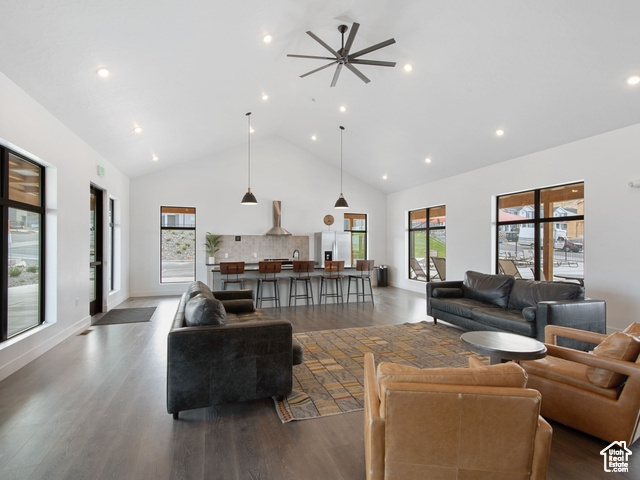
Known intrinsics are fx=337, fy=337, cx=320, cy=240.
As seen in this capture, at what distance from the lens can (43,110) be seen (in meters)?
4.04

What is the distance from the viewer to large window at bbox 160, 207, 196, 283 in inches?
349

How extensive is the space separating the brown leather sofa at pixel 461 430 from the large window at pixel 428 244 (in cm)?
747

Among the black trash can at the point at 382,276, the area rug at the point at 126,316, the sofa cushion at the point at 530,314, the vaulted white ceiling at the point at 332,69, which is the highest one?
the vaulted white ceiling at the point at 332,69

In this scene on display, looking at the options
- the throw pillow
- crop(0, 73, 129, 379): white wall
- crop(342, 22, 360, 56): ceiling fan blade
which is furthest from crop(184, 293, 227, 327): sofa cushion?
crop(342, 22, 360, 56): ceiling fan blade

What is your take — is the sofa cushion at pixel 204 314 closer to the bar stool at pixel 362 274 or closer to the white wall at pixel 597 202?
the bar stool at pixel 362 274

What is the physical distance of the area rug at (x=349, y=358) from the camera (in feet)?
9.27

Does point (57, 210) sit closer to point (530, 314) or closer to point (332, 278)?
point (332, 278)

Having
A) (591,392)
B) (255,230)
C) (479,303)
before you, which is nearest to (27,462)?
(591,392)

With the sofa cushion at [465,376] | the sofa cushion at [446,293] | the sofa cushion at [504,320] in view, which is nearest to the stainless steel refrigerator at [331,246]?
the sofa cushion at [446,293]

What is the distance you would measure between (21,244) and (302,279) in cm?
453

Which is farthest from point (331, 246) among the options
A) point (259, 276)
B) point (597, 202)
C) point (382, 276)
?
point (597, 202)

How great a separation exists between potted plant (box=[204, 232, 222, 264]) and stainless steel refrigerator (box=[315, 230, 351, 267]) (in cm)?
281

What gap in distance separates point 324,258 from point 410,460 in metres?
8.08

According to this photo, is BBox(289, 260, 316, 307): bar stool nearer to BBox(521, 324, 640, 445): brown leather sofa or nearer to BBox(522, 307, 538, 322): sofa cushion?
BBox(522, 307, 538, 322): sofa cushion
